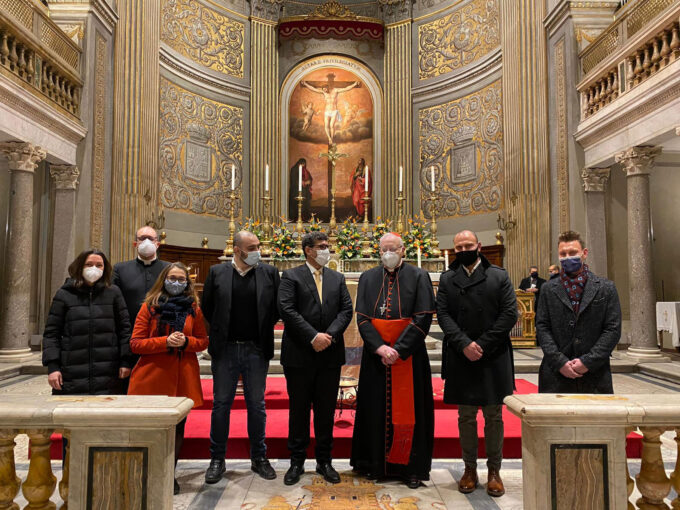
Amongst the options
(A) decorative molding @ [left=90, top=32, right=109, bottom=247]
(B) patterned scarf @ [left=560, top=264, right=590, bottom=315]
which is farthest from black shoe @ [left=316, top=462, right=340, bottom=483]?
(A) decorative molding @ [left=90, top=32, right=109, bottom=247]

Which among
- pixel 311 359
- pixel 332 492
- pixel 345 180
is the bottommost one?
pixel 332 492

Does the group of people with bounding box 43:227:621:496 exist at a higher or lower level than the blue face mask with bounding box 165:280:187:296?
lower

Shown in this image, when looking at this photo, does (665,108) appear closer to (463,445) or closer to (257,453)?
(463,445)

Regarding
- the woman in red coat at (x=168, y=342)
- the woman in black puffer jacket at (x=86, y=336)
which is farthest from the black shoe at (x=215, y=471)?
the woman in black puffer jacket at (x=86, y=336)

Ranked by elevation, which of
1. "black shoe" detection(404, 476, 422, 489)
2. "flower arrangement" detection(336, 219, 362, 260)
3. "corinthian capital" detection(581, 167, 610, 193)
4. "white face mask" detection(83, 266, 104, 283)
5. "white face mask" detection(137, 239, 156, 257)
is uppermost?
"corinthian capital" detection(581, 167, 610, 193)

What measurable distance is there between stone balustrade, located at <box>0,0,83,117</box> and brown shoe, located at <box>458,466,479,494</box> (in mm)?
7089

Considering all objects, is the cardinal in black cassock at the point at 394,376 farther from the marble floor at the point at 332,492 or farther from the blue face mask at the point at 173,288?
the blue face mask at the point at 173,288

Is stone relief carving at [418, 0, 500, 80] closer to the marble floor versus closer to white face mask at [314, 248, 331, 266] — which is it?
white face mask at [314, 248, 331, 266]

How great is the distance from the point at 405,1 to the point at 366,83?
2.38 m

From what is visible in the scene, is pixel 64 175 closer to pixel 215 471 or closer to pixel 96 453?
pixel 215 471

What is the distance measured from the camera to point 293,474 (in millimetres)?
3248

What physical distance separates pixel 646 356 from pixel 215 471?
6.72 m

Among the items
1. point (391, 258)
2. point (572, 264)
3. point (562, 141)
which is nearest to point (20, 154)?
point (391, 258)

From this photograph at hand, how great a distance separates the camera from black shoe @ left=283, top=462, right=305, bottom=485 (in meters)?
3.21
